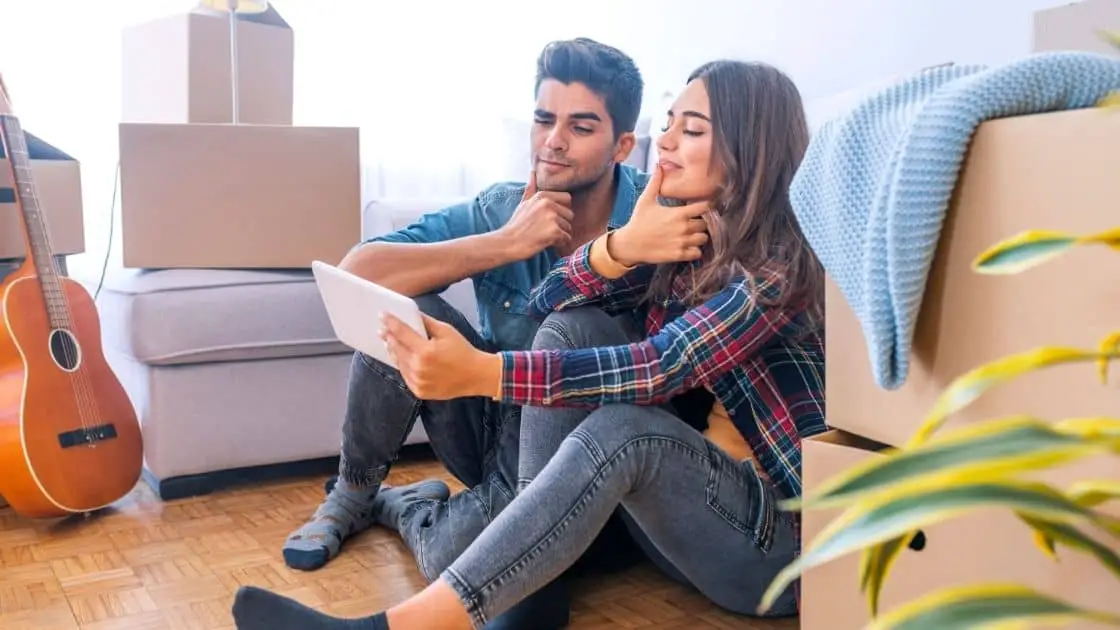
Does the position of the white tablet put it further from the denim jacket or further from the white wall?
the white wall

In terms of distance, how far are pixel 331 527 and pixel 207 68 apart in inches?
37.9

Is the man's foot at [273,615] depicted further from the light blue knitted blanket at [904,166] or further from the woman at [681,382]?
the light blue knitted blanket at [904,166]

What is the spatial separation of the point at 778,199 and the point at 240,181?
1.08 meters

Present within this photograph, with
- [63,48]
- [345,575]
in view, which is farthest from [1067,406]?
[63,48]

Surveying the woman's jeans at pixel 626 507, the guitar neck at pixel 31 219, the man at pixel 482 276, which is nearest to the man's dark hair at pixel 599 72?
the man at pixel 482 276

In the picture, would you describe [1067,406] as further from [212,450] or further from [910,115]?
[212,450]

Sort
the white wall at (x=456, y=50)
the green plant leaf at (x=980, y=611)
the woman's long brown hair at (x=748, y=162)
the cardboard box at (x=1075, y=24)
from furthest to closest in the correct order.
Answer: the white wall at (x=456, y=50), the cardboard box at (x=1075, y=24), the woman's long brown hair at (x=748, y=162), the green plant leaf at (x=980, y=611)

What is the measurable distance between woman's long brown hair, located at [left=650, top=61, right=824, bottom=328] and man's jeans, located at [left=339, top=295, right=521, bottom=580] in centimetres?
42

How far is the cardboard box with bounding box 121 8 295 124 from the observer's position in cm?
204

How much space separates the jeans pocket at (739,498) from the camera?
116 cm

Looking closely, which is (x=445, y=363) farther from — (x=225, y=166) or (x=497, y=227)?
(x=225, y=166)

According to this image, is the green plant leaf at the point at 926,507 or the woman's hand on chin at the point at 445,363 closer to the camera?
the green plant leaf at the point at 926,507

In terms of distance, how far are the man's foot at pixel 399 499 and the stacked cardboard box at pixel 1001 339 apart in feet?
3.04

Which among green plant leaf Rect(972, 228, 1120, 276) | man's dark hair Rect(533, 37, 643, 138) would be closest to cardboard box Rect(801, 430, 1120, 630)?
green plant leaf Rect(972, 228, 1120, 276)
